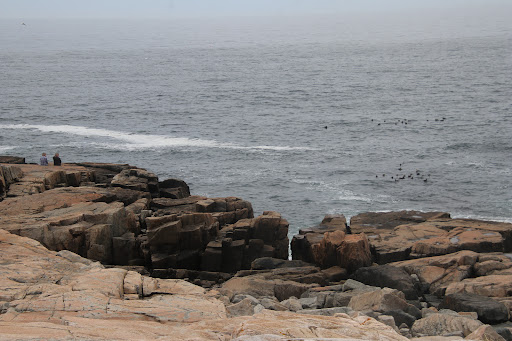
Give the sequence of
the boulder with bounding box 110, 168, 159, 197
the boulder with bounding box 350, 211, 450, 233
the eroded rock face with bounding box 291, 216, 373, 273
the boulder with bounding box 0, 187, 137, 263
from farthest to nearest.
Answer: the boulder with bounding box 110, 168, 159, 197
the boulder with bounding box 350, 211, 450, 233
the eroded rock face with bounding box 291, 216, 373, 273
the boulder with bounding box 0, 187, 137, 263

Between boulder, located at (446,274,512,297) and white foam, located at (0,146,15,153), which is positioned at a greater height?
boulder, located at (446,274,512,297)

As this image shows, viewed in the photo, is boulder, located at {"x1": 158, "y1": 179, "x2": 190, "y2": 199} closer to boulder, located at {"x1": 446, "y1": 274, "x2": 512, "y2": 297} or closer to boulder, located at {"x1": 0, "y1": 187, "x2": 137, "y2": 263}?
boulder, located at {"x1": 0, "y1": 187, "x2": 137, "y2": 263}

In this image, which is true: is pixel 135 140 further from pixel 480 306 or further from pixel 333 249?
pixel 480 306

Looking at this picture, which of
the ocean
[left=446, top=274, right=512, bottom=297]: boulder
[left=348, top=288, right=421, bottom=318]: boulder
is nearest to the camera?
[left=348, top=288, right=421, bottom=318]: boulder

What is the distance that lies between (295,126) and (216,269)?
48.9m

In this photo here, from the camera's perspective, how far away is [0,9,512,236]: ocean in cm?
5378

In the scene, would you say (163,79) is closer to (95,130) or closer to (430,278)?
(95,130)

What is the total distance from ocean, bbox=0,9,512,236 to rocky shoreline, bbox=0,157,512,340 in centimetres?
1056

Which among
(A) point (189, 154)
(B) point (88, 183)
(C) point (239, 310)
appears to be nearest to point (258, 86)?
(A) point (189, 154)

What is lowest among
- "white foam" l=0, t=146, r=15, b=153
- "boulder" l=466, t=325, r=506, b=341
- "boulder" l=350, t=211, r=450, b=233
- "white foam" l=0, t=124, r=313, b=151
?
"white foam" l=0, t=124, r=313, b=151

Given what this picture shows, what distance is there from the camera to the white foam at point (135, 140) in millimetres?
68938

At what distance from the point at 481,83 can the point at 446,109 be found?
81.4 ft

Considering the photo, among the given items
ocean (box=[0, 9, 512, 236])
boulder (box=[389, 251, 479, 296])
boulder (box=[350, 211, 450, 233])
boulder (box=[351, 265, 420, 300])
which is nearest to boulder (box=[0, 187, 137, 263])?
boulder (box=[351, 265, 420, 300])

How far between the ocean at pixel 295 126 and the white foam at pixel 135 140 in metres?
0.14
